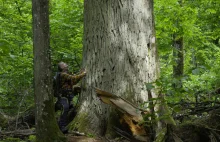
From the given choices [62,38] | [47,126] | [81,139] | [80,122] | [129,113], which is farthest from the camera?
[62,38]

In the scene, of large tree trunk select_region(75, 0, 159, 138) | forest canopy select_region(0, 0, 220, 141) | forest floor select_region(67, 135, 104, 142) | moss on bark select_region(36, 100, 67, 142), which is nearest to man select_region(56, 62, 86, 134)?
large tree trunk select_region(75, 0, 159, 138)

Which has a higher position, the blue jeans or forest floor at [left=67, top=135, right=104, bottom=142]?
the blue jeans

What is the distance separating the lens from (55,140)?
14.7 ft

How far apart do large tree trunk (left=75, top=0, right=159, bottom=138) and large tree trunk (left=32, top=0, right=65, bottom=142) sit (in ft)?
4.12

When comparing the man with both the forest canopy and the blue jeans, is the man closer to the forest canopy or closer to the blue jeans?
the blue jeans

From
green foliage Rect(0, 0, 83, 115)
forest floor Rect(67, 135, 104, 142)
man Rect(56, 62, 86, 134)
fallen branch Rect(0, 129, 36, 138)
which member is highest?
green foliage Rect(0, 0, 83, 115)

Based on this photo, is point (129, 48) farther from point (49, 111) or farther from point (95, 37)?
point (49, 111)

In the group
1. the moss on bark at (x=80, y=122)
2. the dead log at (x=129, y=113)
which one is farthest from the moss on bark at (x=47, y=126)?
the moss on bark at (x=80, y=122)

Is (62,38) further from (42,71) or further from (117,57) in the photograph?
(42,71)

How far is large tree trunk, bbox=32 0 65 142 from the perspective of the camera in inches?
165

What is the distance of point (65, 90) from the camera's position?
6.12 meters

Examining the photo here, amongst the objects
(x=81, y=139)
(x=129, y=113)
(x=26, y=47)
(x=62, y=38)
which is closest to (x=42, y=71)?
(x=81, y=139)

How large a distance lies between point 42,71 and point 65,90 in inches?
77.2

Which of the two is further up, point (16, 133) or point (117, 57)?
point (117, 57)
